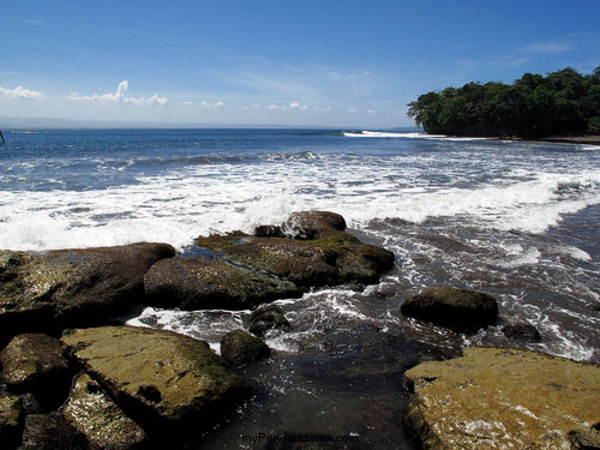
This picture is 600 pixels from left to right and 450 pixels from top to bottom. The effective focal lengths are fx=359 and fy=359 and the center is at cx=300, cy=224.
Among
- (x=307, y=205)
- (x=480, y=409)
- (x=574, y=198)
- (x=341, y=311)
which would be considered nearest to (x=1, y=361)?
(x=341, y=311)

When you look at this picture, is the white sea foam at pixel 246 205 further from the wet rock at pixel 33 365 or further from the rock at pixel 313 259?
the wet rock at pixel 33 365

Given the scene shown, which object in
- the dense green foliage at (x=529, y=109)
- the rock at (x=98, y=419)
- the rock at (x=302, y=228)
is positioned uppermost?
the dense green foliage at (x=529, y=109)

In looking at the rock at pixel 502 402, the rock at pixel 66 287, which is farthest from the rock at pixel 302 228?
the rock at pixel 502 402

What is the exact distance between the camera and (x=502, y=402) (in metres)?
3.38

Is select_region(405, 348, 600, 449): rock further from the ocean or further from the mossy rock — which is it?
the mossy rock

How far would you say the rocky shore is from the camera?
129 inches

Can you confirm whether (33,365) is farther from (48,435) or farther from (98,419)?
(98,419)

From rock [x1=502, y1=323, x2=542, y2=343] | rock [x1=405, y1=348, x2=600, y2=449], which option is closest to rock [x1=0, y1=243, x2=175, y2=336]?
rock [x1=405, y1=348, x2=600, y2=449]

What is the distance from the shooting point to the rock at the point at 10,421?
10.4 feet

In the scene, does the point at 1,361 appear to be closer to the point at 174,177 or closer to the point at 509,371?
the point at 509,371

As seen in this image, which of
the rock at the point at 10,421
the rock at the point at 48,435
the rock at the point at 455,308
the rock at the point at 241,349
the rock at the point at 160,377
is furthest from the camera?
the rock at the point at 455,308

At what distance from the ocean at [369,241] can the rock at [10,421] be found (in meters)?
1.67

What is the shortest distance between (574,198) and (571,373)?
15.4 metres

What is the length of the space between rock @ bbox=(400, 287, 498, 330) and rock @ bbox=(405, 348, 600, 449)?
4.76 ft
